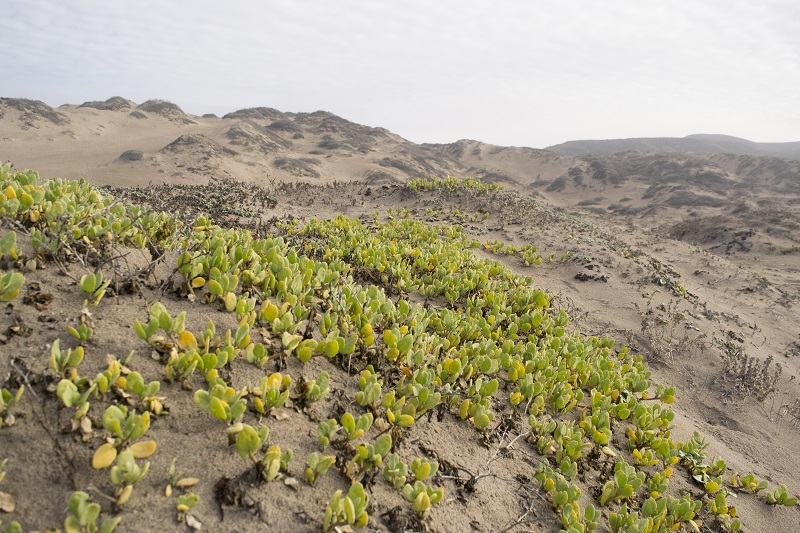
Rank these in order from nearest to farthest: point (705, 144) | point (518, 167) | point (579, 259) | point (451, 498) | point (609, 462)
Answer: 1. point (451, 498)
2. point (609, 462)
3. point (579, 259)
4. point (518, 167)
5. point (705, 144)

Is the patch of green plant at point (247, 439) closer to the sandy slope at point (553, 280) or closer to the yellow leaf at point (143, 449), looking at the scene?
the sandy slope at point (553, 280)

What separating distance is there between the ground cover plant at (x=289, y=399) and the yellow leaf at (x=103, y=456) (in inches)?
0.6

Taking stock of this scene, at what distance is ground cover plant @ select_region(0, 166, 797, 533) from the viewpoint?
1.95 meters

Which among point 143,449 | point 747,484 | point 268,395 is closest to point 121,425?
point 143,449

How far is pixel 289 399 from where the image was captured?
2658 mm

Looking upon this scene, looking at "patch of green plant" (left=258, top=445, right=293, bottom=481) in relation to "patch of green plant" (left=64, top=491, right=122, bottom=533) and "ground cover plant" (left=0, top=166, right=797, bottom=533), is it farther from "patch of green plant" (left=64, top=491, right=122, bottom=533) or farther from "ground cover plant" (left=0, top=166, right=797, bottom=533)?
"patch of green plant" (left=64, top=491, right=122, bottom=533)

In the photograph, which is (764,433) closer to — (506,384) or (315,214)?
(506,384)

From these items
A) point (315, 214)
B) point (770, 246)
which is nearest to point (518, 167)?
point (770, 246)

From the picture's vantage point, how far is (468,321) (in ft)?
15.8

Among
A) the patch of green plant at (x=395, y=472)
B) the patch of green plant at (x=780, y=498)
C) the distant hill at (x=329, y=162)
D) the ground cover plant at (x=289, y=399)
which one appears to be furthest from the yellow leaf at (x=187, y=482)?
the distant hill at (x=329, y=162)

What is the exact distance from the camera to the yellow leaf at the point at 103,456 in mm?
1769

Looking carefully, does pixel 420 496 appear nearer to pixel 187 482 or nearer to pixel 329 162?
pixel 187 482

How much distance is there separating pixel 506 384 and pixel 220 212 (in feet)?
32.3

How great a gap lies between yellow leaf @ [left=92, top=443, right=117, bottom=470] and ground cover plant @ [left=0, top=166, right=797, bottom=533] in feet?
0.05
